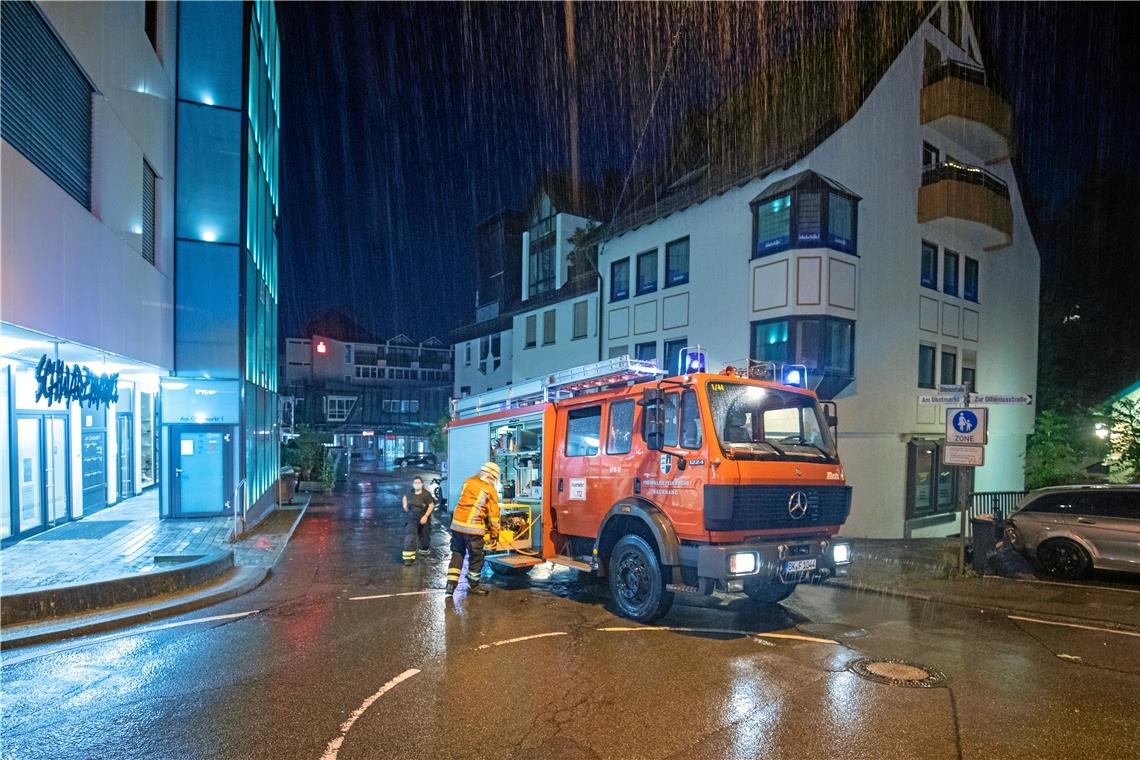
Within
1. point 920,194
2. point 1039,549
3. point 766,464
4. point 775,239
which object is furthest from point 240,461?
point 920,194

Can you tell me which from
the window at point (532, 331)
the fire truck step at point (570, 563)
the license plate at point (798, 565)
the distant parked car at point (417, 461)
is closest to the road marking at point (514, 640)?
the fire truck step at point (570, 563)

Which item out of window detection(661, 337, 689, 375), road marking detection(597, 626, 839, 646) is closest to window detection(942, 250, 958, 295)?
window detection(661, 337, 689, 375)

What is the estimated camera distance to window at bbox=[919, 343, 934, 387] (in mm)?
Answer: 16016

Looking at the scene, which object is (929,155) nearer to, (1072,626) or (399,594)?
(1072,626)

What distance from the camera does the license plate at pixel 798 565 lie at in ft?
22.3

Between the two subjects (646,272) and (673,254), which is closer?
(673,254)

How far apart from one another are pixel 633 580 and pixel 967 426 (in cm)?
623

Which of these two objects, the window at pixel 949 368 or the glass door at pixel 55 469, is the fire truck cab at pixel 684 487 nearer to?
the glass door at pixel 55 469

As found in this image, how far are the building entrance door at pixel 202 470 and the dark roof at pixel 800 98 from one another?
40.2 ft

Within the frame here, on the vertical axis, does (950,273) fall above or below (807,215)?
below

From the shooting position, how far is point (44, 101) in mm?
8750

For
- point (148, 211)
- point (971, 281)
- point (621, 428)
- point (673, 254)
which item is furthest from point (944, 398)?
point (148, 211)

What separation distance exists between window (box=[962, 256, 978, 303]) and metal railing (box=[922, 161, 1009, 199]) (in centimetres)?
202

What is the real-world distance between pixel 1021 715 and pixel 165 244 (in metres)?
15.8
